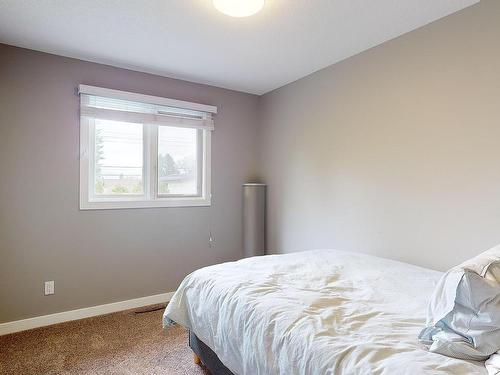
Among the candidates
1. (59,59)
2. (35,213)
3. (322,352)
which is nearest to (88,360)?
(35,213)

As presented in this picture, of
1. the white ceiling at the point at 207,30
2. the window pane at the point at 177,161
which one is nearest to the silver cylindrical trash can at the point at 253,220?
the window pane at the point at 177,161

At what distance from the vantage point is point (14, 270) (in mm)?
2572

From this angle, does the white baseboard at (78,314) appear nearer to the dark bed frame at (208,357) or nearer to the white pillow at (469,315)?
the dark bed frame at (208,357)

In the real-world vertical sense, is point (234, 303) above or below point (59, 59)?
below

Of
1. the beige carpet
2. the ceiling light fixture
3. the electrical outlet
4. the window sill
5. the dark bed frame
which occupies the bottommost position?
the beige carpet

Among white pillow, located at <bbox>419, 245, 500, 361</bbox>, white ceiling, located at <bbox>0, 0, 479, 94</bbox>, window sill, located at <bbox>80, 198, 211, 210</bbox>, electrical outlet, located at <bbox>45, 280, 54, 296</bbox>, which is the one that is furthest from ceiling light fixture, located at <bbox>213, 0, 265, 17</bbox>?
electrical outlet, located at <bbox>45, 280, 54, 296</bbox>

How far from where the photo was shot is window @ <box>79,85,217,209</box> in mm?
2887

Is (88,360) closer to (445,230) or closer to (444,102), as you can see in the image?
(445,230)

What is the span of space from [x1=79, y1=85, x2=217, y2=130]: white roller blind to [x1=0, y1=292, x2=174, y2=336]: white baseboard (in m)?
1.78

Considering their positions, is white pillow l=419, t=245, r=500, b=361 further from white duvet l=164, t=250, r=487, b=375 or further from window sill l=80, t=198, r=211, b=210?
window sill l=80, t=198, r=211, b=210

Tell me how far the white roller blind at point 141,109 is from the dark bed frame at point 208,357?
6.85 ft

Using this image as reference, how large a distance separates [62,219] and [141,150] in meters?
0.97

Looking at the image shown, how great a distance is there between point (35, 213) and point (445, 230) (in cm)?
322

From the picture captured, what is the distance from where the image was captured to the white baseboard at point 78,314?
256 centimetres
